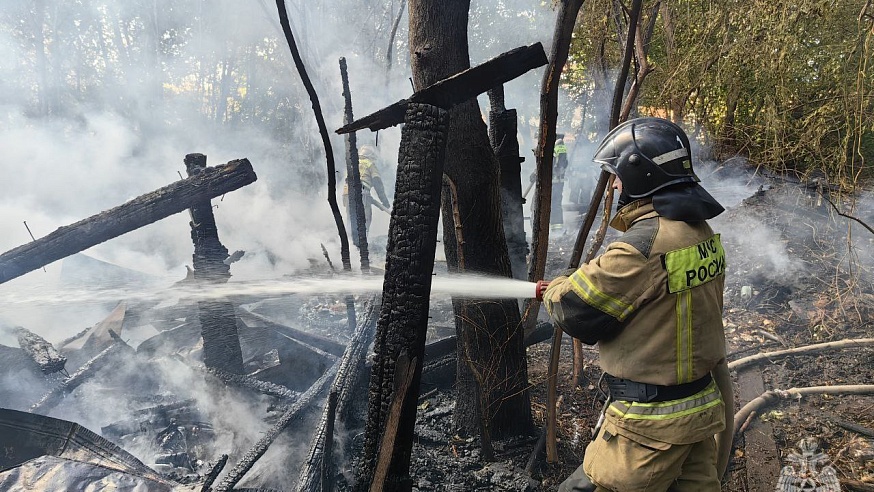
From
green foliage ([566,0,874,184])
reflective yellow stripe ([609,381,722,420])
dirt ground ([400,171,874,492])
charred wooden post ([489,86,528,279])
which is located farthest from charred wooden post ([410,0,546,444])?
green foliage ([566,0,874,184])

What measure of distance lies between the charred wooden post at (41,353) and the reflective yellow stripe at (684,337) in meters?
6.63

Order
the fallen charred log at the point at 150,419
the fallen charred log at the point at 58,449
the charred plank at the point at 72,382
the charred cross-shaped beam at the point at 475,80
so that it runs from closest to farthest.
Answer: the charred cross-shaped beam at the point at 475,80 < the fallen charred log at the point at 58,449 < the fallen charred log at the point at 150,419 < the charred plank at the point at 72,382

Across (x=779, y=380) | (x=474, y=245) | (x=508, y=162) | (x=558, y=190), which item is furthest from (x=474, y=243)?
(x=558, y=190)

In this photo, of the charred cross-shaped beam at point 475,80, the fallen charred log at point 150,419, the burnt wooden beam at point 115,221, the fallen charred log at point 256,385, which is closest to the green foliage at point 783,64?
the charred cross-shaped beam at point 475,80

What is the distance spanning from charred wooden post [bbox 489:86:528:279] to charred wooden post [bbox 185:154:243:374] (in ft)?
10.5

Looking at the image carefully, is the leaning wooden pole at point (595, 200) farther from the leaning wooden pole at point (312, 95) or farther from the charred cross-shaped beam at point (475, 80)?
the leaning wooden pole at point (312, 95)

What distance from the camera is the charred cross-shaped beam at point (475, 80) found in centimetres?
211

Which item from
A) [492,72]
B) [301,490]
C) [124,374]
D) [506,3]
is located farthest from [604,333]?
[506,3]

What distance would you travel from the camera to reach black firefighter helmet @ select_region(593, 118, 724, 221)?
210 cm

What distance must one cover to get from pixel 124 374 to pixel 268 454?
2.86 meters

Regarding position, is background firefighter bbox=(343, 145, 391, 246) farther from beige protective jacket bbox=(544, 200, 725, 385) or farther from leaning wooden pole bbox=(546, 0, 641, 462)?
beige protective jacket bbox=(544, 200, 725, 385)

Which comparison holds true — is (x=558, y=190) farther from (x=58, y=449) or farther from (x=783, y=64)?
(x=58, y=449)

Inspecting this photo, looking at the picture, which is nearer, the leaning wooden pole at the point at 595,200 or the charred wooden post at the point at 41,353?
the leaning wooden pole at the point at 595,200

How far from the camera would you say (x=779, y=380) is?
5.00 m
